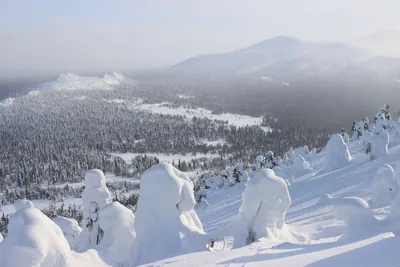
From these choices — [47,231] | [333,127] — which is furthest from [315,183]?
[333,127]

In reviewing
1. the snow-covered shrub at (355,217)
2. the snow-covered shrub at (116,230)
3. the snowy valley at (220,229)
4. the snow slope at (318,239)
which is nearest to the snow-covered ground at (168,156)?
the snow slope at (318,239)

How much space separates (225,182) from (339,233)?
159 ft

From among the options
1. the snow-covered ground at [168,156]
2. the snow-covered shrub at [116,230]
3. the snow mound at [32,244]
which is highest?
the snow mound at [32,244]

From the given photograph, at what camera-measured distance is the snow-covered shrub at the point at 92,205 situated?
29.1m

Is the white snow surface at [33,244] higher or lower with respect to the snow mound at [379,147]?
higher

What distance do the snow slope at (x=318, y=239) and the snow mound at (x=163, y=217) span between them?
121cm

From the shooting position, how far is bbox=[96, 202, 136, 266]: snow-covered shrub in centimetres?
2312

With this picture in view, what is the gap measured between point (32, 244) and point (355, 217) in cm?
1535

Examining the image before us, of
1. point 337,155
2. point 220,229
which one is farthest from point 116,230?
point 337,155

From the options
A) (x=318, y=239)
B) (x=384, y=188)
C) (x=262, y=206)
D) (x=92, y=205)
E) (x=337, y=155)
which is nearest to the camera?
(x=262, y=206)

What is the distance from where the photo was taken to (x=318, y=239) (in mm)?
22922

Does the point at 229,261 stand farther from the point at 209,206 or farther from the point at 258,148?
the point at 258,148

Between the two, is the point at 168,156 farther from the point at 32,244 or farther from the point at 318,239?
the point at 32,244

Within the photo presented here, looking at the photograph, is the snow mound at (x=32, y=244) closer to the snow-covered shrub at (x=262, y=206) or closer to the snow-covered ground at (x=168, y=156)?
the snow-covered shrub at (x=262, y=206)
